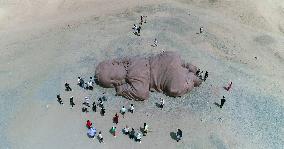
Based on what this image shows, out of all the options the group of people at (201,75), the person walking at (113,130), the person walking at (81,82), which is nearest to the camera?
the person walking at (113,130)

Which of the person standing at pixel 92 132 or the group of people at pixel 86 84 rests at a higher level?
the group of people at pixel 86 84

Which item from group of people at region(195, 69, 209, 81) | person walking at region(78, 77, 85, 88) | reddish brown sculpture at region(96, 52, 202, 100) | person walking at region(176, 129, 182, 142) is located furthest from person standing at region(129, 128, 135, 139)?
group of people at region(195, 69, 209, 81)

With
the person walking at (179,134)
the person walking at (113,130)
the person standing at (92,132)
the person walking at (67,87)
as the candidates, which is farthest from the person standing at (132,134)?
the person walking at (67,87)

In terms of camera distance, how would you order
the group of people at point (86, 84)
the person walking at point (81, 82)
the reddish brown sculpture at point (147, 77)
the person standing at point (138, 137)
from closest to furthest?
the person standing at point (138, 137) → the reddish brown sculpture at point (147, 77) → the group of people at point (86, 84) → the person walking at point (81, 82)

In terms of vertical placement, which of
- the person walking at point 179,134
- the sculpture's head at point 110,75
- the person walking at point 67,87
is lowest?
the person walking at point 179,134

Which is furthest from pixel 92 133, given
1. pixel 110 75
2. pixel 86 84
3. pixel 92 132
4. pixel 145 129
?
pixel 110 75

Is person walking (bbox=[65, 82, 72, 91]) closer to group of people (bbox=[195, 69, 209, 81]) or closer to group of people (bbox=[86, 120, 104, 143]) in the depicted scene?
group of people (bbox=[86, 120, 104, 143])

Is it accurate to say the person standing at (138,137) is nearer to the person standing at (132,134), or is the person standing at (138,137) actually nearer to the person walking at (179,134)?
the person standing at (132,134)
